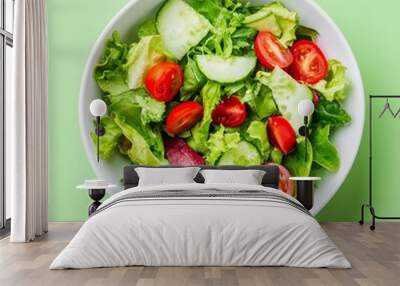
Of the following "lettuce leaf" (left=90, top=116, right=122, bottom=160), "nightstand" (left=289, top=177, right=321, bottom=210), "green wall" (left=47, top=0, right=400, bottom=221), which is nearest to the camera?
"nightstand" (left=289, top=177, right=321, bottom=210)

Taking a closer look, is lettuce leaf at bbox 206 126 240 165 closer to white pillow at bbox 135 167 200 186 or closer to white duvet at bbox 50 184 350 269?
white pillow at bbox 135 167 200 186

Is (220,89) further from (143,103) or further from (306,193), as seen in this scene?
(306,193)

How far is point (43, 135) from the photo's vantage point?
20.9ft

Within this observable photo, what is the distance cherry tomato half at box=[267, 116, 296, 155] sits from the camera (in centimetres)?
684

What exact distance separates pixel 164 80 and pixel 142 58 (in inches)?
13.3

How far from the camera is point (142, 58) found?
6891mm

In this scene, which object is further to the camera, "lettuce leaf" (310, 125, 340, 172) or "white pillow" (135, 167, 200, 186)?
"lettuce leaf" (310, 125, 340, 172)

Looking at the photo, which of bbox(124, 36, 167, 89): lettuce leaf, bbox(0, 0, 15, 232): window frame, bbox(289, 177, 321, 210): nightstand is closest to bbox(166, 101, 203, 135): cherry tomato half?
bbox(124, 36, 167, 89): lettuce leaf

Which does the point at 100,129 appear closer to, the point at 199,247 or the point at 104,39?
the point at 104,39

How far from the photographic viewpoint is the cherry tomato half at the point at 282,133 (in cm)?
684

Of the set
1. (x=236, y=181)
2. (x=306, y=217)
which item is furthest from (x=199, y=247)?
(x=236, y=181)

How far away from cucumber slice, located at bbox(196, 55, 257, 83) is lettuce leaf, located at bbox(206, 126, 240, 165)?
522mm

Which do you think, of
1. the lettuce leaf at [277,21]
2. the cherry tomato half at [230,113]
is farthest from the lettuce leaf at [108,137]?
the lettuce leaf at [277,21]

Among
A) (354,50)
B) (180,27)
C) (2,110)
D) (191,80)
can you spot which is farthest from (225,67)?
(2,110)
